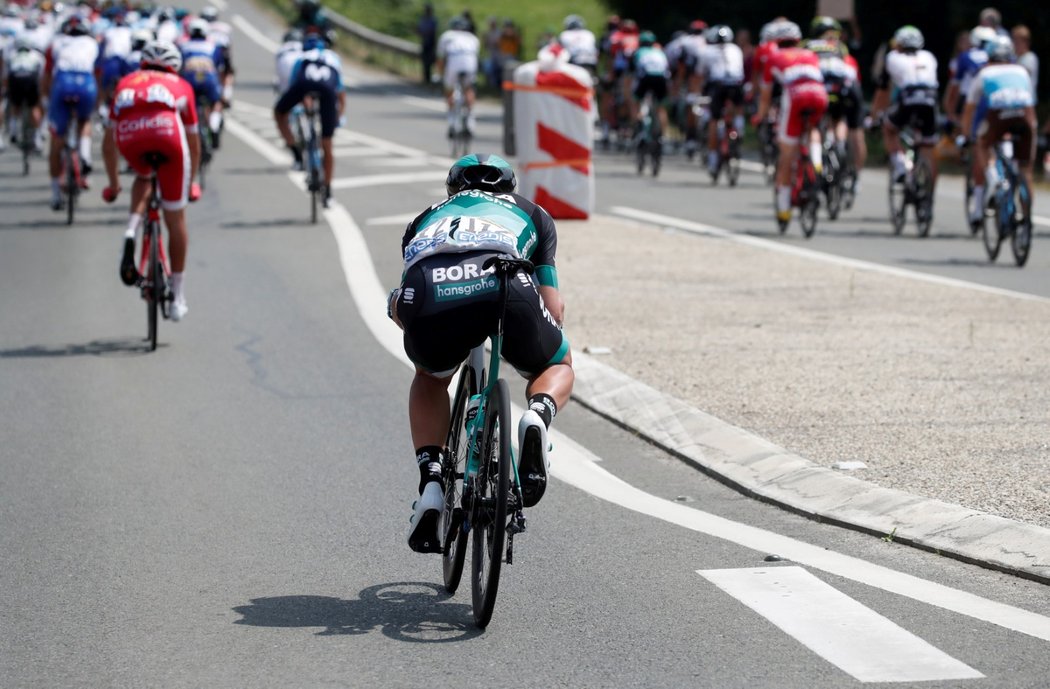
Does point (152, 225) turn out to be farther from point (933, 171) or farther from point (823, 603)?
point (933, 171)

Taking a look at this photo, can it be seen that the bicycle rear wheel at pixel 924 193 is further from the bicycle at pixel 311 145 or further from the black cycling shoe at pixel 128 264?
the black cycling shoe at pixel 128 264

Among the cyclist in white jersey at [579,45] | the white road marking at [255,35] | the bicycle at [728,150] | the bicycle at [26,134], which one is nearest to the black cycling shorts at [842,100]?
the bicycle at [728,150]

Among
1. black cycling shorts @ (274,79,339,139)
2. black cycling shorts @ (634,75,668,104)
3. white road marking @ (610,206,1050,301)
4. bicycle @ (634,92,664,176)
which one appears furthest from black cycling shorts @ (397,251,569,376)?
bicycle @ (634,92,664,176)

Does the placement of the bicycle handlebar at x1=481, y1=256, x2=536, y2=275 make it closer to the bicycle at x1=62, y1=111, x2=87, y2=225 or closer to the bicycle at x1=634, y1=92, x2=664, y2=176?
the bicycle at x1=62, y1=111, x2=87, y2=225

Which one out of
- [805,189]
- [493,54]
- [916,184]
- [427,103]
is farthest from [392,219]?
[493,54]

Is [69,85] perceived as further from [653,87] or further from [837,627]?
[837,627]

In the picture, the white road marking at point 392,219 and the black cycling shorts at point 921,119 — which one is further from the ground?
the black cycling shorts at point 921,119

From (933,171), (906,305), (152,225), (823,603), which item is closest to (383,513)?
(823,603)

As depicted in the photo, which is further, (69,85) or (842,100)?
(69,85)

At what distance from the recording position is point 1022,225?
1628cm

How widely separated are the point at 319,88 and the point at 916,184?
6050 millimetres

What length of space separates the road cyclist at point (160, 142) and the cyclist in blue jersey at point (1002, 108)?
7278 mm

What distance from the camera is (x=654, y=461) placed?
28.3 ft

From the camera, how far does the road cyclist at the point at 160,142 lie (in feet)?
38.5
